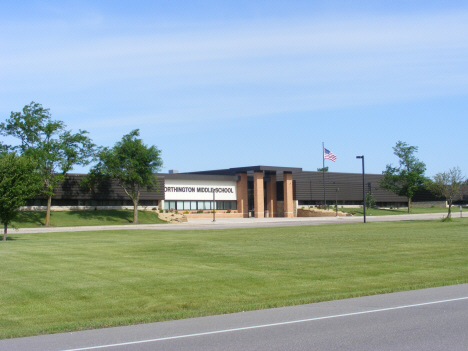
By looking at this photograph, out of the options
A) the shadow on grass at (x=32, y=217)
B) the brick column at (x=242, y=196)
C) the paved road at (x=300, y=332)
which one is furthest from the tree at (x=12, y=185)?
the brick column at (x=242, y=196)

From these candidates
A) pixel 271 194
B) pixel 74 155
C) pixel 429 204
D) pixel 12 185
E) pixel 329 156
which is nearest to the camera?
pixel 12 185

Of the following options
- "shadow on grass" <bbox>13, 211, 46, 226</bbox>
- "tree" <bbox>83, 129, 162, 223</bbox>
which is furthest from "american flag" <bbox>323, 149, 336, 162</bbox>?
Answer: "shadow on grass" <bbox>13, 211, 46, 226</bbox>

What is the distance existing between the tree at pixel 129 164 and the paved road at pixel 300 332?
154 ft

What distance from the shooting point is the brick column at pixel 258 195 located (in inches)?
2931

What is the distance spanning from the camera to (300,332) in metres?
7.98

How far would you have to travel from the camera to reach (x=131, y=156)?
5684 centimetres

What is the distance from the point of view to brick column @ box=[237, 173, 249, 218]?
76.6 metres

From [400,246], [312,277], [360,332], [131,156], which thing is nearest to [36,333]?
[360,332]

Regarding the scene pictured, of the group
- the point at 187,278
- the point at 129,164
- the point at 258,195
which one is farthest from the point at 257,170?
the point at 187,278

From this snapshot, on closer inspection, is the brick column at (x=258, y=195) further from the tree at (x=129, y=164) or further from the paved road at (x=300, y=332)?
Answer: the paved road at (x=300, y=332)

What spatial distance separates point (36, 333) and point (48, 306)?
219cm

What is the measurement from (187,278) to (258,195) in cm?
6064

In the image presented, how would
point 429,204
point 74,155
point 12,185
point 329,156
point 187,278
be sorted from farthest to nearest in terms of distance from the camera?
1. point 429,204
2. point 329,156
3. point 74,155
4. point 12,185
5. point 187,278

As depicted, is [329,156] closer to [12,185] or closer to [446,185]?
[446,185]
